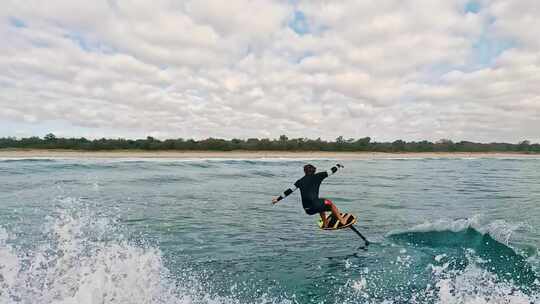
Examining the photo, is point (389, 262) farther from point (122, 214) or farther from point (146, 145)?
point (146, 145)

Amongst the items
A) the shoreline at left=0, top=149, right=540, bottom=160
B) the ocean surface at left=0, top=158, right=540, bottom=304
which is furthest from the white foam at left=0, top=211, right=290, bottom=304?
the shoreline at left=0, top=149, right=540, bottom=160

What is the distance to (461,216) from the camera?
16500 mm

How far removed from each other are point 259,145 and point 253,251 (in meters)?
75.3

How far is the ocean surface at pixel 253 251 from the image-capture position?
7.91m

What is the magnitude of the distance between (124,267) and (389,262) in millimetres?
6624

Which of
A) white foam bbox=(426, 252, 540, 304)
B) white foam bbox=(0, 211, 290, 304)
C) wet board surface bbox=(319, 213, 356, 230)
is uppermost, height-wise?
wet board surface bbox=(319, 213, 356, 230)

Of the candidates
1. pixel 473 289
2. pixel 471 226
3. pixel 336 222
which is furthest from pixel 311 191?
pixel 471 226

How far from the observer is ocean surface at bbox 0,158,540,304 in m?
7.91

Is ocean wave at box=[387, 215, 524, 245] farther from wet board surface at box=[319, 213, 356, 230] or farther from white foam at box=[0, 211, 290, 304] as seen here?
white foam at box=[0, 211, 290, 304]

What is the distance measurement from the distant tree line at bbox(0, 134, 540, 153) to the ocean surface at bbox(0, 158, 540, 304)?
53062mm

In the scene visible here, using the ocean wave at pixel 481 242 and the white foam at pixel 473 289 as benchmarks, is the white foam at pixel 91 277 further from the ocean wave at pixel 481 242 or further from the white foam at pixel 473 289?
the ocean wave at pixel 481 242

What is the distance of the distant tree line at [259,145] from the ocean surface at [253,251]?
53.1 metres

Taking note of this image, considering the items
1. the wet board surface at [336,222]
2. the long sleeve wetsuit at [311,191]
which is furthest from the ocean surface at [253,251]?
the long sleeve wetsuit at [311,191]

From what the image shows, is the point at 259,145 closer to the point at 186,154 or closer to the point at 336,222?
the point at 186,154
